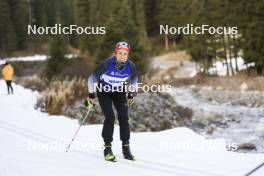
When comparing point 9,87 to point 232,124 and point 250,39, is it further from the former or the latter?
point 250,39

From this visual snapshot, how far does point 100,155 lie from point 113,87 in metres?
1.31

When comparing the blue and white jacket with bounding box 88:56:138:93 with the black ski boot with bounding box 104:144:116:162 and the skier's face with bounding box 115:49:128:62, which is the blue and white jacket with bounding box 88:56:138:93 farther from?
the black ski boot with bounding box 104:144:116:162

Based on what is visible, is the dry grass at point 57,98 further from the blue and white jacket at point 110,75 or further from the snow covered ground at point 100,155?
the blue and white jacket at point 110,75

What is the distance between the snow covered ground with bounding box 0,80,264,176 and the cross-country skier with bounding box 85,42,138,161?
0.41 metres

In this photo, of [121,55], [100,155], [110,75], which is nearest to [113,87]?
[110,75]

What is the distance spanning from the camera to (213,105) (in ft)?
84.2

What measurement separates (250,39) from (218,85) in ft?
14.7

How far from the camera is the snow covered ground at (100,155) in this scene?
22.2 feet

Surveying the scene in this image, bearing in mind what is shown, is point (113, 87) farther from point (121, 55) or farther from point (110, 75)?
point (121, 55)

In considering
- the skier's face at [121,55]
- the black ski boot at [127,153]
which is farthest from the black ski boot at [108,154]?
the skier's face at [121,55]

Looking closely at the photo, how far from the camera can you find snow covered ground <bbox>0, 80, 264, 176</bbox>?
22.2 ft

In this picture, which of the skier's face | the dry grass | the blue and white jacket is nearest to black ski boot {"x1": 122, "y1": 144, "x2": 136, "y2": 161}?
the blue and white jacket

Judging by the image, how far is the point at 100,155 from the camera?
7.86 m

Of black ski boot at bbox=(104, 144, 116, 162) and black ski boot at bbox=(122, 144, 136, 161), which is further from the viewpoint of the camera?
black ski boot at bbox=(122, 144, 136, 161)
